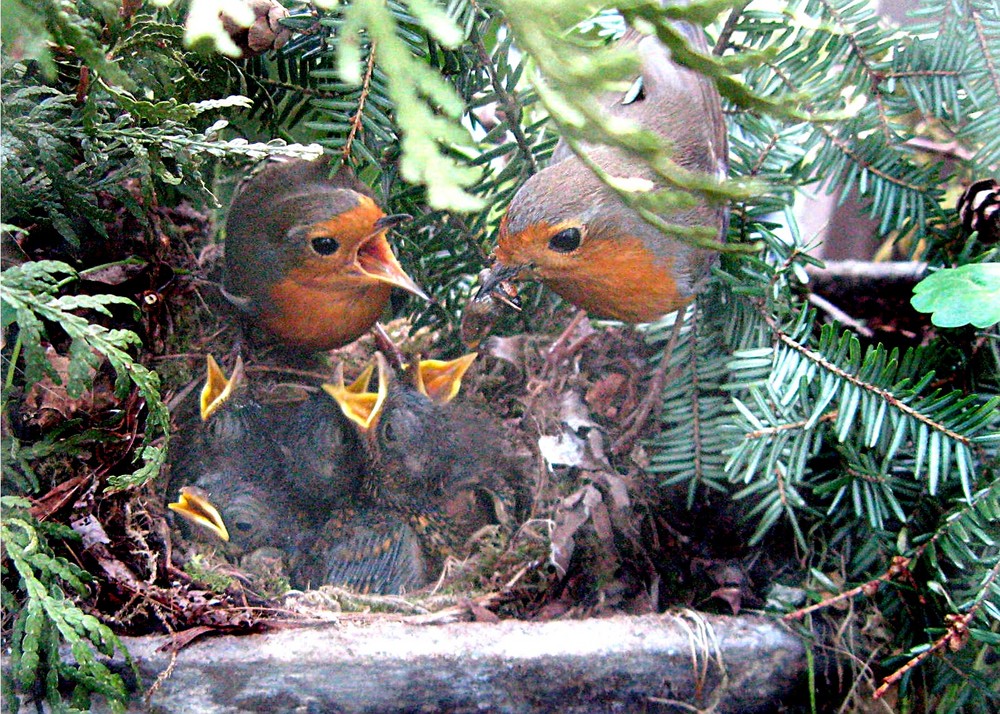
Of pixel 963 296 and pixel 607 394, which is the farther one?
pixel 607 394

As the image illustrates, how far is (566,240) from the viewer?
0.96 meters

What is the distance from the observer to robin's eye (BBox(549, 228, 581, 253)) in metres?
0.95

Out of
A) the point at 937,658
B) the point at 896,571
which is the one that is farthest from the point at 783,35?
the point at 937,658

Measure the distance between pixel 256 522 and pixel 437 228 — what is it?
1.68 ft

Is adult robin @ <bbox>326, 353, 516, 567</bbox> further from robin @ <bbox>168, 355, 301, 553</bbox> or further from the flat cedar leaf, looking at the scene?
the flat cedar leaf

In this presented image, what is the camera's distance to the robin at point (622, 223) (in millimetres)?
949

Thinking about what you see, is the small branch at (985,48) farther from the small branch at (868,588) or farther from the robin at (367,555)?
the robin at (367,555)

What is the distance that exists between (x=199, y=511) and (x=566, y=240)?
629 mm

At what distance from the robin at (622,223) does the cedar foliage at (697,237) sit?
0.08 m

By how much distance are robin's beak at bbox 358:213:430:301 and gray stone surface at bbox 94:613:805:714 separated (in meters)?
0.47

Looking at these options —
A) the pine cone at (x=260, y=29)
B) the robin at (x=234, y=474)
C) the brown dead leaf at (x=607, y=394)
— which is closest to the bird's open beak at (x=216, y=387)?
the robin at (x=234, y=474)

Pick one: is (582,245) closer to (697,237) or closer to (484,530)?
(697,237)

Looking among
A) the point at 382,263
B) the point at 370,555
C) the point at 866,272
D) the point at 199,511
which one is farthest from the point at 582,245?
the point at 866,272

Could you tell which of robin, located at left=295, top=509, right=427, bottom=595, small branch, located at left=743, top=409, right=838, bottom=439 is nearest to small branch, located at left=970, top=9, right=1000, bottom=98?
small branch, located at left=743, top=409, right=838, bottom=439
